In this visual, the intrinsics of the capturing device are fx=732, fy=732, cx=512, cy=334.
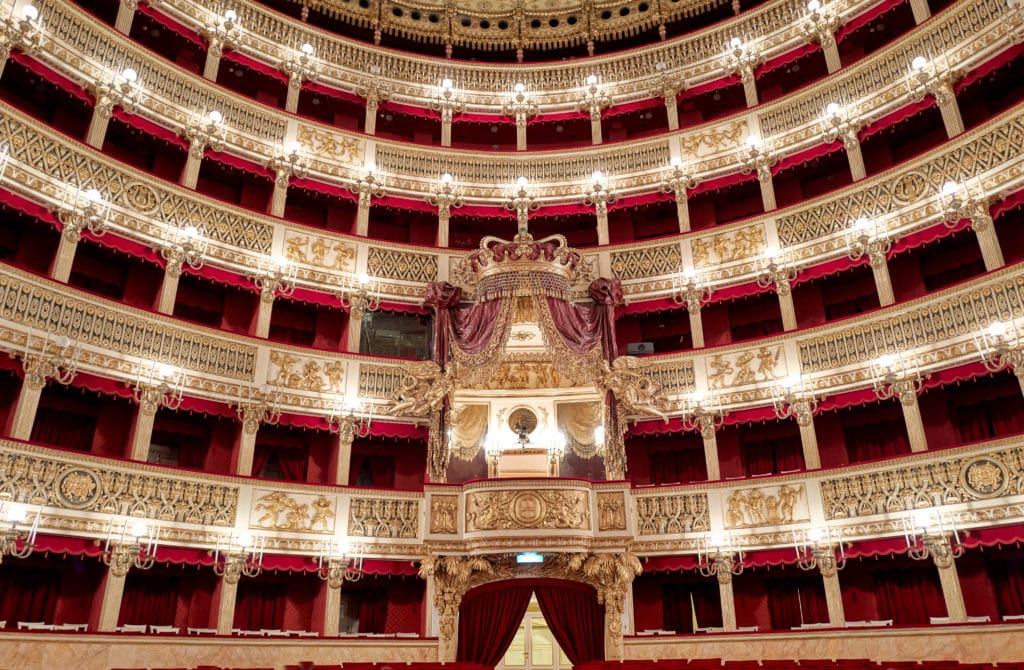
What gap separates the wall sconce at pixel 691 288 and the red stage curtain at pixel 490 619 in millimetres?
8003

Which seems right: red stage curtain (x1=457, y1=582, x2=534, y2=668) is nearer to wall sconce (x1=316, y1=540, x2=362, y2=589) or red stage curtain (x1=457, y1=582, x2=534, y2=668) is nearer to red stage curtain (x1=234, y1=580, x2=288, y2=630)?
wall sconce (x1=316, y1=540, x2=362, y2=589)

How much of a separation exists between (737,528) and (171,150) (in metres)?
16.0

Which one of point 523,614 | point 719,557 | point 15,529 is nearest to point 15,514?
point 15,529

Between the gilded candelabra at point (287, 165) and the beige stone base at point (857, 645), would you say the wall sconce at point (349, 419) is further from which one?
the beige stone base at point (857, 645)

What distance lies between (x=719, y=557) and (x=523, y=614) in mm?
4225

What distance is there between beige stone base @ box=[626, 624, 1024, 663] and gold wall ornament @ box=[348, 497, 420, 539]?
5.06m

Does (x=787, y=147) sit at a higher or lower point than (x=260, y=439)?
higher

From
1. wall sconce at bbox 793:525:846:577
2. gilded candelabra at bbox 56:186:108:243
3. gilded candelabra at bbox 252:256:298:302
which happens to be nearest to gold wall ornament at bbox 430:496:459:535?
gilded candelabra at bbox 252:256:298:302

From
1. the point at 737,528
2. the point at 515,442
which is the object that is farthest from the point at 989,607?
the point at 515,442

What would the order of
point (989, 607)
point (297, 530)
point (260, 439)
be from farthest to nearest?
1. point (260, 439)
2. point (297, 530)
3. point (989, 607)

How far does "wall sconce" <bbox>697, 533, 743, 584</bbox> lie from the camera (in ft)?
49.0

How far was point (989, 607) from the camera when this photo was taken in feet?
43.8

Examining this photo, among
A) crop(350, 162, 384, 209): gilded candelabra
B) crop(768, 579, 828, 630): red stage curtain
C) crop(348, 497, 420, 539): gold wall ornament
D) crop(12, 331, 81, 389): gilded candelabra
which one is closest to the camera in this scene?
crop(12, 331, 81, 389): gilded candelabra

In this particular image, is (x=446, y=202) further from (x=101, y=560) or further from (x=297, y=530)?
(x=101, y=560)
